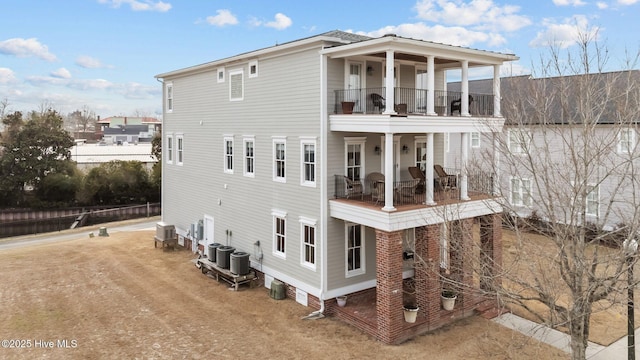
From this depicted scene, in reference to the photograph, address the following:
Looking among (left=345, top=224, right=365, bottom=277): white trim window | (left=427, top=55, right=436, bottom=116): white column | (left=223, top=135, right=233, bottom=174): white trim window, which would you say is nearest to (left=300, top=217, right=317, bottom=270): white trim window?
(left=345, top=224, right=365, bottom=277): white trim window

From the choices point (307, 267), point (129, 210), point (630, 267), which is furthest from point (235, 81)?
point (129, 210)

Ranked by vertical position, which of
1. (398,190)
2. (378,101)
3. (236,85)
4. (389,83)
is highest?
(236,85)

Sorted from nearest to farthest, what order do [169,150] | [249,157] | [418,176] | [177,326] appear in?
[177,326] < [418,176] < [249,157] < [169,150]

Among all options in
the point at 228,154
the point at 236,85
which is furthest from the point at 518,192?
the point at 228,154

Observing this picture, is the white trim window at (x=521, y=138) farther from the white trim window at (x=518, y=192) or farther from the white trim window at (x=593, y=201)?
the white trim window at (x=593, y=201)

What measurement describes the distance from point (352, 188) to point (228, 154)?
22.9 feet

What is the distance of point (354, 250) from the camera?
1588 cm

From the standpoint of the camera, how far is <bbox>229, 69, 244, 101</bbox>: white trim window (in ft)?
62.3

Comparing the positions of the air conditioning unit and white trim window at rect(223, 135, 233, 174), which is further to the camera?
the air conditioning unit

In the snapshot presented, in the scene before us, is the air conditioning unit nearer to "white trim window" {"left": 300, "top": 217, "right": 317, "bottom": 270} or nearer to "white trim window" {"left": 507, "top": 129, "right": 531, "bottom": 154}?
"white trim window" {"left": 300, "top": 217, "right": 317, "bottom": 270}

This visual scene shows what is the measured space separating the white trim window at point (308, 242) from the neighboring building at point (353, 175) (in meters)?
0.05

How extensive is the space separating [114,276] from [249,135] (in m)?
8.29

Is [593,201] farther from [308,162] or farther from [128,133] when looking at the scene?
[128,133]

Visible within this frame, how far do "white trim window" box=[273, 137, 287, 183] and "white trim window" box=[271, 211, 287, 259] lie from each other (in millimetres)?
1320
